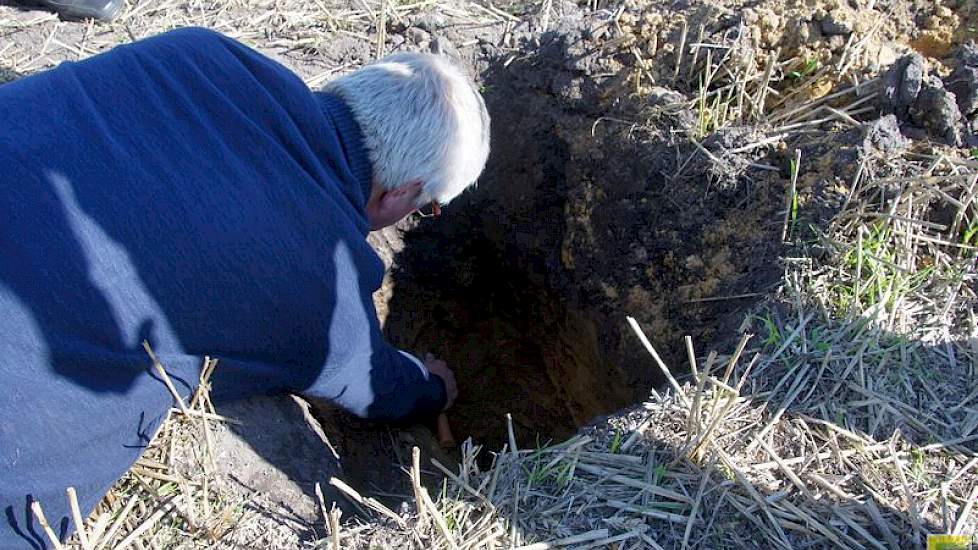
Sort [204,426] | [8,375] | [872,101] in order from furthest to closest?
[872,101] → [204,426] → [8,375]

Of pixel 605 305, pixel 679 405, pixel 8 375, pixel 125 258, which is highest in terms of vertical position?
pixel 125 258

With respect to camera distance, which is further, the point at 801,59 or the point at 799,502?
the point at 801,59

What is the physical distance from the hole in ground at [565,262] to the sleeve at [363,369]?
2.59 ft

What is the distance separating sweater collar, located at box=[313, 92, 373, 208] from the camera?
2129 millimetres

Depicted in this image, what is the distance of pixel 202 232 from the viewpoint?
5.89 ft

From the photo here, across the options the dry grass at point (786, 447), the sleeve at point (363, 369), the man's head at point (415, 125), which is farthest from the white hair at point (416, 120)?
the dry grass at point (786, 447)

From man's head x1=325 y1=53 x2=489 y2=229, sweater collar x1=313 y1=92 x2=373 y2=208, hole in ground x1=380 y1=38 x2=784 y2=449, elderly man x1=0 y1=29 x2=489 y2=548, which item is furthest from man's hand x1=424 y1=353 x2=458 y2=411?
sweater collar x1=313 y1=92 x2=373 y2=208

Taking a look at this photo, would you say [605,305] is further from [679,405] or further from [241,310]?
[241,310]

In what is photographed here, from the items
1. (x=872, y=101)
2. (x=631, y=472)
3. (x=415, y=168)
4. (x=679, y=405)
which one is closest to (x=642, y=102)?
(x=872, y=101)

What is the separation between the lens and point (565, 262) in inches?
126

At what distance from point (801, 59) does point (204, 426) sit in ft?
8.06

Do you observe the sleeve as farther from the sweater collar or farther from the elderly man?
the sweater collar

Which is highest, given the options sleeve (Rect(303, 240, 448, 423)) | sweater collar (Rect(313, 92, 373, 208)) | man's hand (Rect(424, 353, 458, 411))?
sweater collar (Rect(313, 92, 373, 208))

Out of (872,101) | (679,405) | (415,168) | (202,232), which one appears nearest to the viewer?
(202,232)
